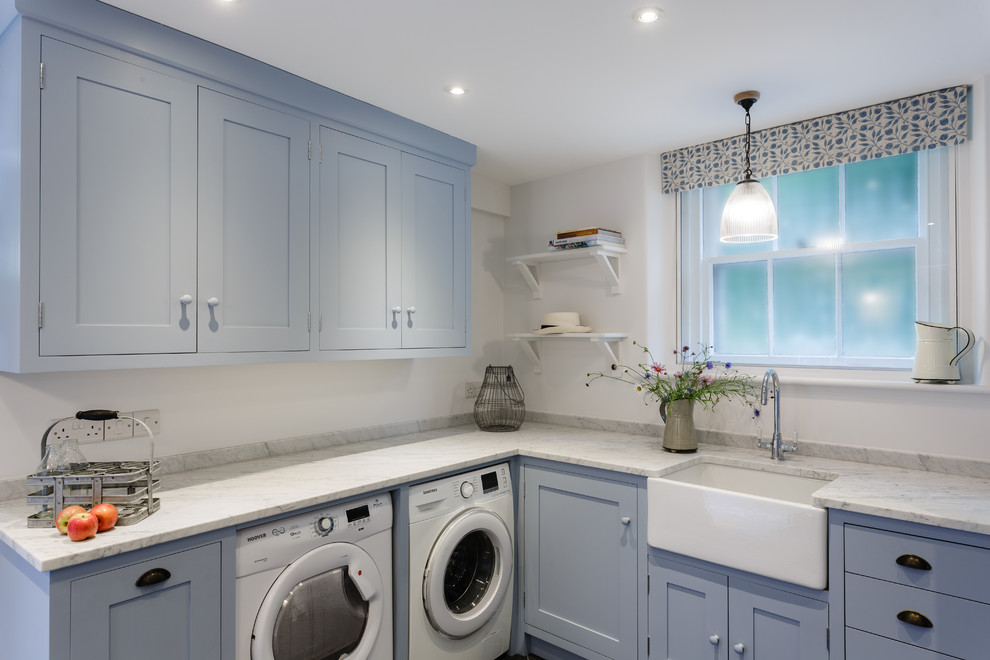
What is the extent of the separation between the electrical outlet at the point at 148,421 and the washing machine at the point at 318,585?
642 mm

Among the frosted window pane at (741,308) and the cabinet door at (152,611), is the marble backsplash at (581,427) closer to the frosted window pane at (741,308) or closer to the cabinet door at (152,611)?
the frosted window pane at (741,308)

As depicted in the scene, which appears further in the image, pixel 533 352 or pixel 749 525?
pixel 533 352

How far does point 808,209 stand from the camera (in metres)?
2.68

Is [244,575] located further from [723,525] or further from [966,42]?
[966,42]

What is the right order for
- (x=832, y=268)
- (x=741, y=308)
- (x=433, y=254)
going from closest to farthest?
(x=832, y=268) < (x=433, y=254) < (x=741, y=308)

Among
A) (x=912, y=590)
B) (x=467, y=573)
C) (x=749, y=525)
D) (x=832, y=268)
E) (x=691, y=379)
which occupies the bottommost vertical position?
(x=467, y=573)

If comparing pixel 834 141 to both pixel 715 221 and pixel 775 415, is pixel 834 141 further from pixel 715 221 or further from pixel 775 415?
pixel 775 415

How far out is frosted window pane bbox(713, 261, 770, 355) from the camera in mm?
2820

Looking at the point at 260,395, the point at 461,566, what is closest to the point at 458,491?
the point at 461,566

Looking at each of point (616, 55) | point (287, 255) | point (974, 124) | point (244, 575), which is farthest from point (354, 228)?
point (974, 124)

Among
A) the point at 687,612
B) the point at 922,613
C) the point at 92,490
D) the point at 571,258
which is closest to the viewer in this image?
the point at 92,490

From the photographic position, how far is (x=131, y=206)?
1756 mm

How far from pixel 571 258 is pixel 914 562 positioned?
2.02 m

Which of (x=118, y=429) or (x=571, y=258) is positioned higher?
(x=571, y=258)
